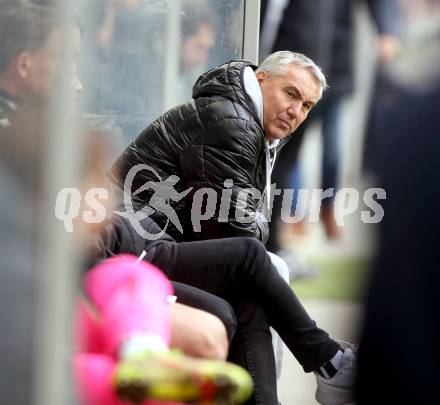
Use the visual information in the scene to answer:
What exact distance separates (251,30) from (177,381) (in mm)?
2281

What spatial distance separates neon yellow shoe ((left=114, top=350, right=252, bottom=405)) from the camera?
1.37 meters

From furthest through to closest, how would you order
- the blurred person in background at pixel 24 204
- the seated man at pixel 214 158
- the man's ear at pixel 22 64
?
the seated man at pixel 214 158 → the man's ear at pixel 22 64 → the blurred person in background at pixel 24 204

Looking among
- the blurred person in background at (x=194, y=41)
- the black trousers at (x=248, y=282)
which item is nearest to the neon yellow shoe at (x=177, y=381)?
the black trousers at (x=248, y=282)

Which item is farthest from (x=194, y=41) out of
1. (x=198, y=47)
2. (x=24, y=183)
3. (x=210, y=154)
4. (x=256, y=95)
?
(x=24, y=183)

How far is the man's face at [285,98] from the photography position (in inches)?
111

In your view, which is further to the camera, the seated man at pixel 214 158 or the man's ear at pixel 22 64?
the seated man at pixel 214 158

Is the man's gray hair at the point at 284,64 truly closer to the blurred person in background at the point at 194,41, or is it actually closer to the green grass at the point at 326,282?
the blurred person in background at the point at 194,41

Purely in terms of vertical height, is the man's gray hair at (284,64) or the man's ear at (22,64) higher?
the man's gray hair at (284,64)

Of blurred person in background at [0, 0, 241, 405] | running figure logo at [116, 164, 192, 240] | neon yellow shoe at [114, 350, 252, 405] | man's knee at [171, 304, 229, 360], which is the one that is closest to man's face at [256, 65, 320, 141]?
running figure logo at [116, 164, 192, 240]

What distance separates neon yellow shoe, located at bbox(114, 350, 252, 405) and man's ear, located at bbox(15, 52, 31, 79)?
45 cm

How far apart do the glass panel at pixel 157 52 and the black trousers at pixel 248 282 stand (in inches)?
23.3

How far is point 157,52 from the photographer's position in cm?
324

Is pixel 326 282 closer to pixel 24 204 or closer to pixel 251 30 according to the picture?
pixel 251 30

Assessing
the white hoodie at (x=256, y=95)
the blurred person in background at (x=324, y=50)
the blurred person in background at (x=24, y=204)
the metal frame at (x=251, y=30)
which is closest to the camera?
the blurred person in background at (x=24, y=204)
